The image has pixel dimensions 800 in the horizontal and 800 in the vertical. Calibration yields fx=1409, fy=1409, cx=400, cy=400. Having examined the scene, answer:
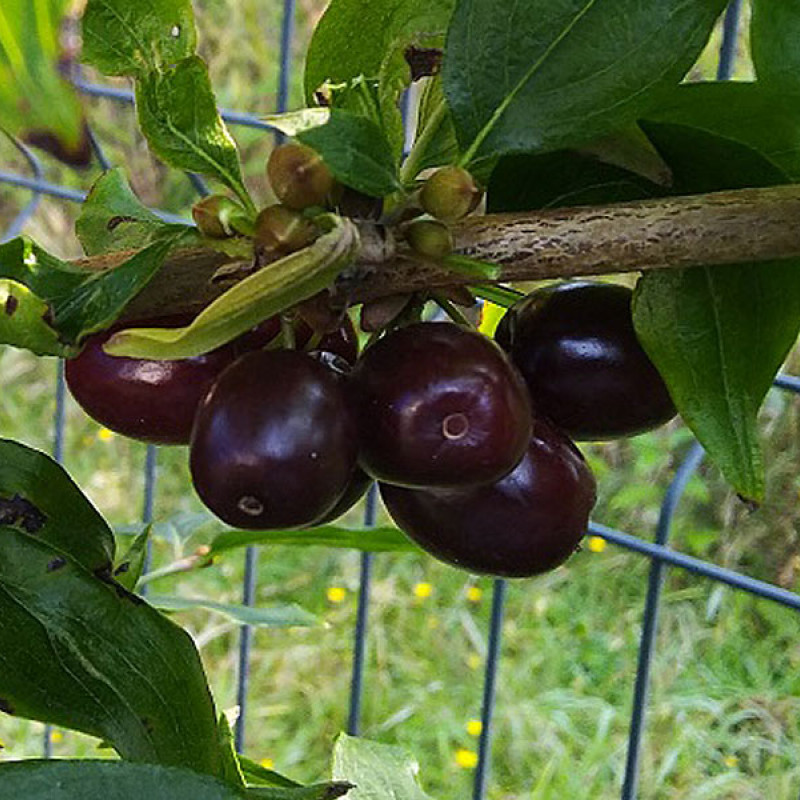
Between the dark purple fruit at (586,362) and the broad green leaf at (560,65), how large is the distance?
0.03m

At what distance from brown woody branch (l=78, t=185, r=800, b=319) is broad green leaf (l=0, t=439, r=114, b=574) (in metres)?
0.10

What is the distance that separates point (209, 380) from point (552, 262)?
78 millimetres

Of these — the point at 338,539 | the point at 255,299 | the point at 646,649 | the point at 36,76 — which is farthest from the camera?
the point at 646,649

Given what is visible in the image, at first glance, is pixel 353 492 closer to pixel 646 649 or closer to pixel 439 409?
pixel 439 409

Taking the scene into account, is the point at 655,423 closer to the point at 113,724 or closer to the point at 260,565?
the point at 113,724

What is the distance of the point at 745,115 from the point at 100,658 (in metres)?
0.20

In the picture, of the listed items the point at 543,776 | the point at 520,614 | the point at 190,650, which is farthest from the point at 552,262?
the point at 520,614

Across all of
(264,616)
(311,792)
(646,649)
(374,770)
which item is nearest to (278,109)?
(646,649)

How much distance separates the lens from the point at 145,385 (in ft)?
0.99

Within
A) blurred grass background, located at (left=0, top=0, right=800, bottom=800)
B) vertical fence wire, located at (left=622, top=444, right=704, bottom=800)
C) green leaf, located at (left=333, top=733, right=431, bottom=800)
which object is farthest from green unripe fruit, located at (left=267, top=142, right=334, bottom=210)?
blurred grass background, located at (left=0, top=0, right=800, bottom=800)

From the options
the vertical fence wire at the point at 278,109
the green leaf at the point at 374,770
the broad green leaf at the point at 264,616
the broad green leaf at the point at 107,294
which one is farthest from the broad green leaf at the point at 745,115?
the vertical fence wire at the point at 278,109

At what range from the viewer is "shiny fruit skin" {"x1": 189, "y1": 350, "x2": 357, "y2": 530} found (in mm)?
268

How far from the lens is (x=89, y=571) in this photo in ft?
1.18

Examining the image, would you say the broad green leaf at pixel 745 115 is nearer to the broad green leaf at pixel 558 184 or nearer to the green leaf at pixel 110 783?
the broad green leaf at pixel 558 184
